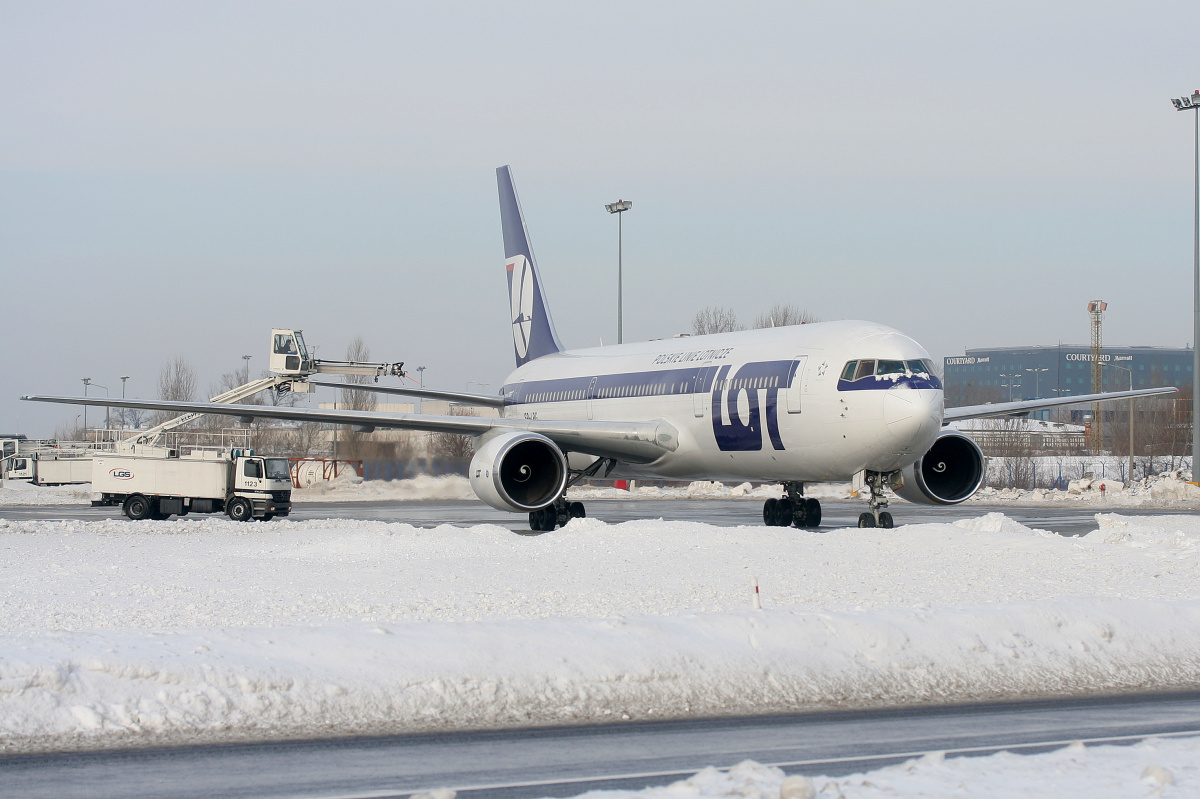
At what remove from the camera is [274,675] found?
7.85 m

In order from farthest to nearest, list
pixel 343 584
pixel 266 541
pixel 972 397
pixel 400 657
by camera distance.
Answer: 1. pixel 972 397
2. pixel 266 541
3. pixel 343 584
4. pixel 400 657

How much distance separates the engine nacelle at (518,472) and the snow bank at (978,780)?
17016 millimetres

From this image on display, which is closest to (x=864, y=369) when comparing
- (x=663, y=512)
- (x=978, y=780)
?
(x=663, y=512)

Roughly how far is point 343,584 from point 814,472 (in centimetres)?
1086

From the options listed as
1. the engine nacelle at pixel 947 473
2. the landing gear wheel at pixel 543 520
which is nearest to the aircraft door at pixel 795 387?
the engine nacelle at pixel 947 473

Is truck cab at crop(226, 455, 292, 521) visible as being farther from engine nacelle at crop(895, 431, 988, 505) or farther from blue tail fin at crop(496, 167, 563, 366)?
engine nacelle at crop(895, 431, 988, 505)

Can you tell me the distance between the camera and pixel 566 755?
6754 mm

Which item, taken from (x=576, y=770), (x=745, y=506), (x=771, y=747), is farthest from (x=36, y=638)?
(x=745, y=506)

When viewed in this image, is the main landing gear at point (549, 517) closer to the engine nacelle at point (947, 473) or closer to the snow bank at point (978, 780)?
the engine nacelle at point (947, 473)

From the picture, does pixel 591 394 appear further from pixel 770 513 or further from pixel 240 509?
pixel 240 509

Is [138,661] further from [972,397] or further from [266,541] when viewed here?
[972,397]

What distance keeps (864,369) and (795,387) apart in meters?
1.39

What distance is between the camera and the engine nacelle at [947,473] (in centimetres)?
2344

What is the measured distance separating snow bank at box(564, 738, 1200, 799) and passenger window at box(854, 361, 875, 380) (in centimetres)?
1437
